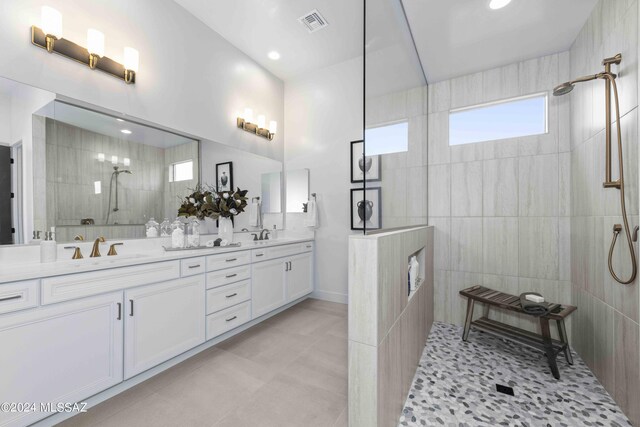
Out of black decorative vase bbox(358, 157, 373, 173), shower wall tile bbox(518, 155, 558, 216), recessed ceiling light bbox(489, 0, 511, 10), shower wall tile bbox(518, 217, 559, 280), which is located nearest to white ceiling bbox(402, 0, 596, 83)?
recessed ceiling light bbox(489, 0, 511, 10)

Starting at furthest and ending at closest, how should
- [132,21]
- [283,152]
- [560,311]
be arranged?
[283,152] → [132,21] → [560,311]

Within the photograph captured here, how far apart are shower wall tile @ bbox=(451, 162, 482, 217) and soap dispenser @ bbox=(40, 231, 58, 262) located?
336cm

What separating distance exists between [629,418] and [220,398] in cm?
239

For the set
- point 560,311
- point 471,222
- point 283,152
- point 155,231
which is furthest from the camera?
point 283,152

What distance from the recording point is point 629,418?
4.81 feet

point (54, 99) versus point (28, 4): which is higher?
point (28, 4)

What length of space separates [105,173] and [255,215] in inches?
65.7

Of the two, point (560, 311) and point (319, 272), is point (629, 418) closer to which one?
point (560, 311)

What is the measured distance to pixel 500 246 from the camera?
2.55 m

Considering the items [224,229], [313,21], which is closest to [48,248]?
[224,229]

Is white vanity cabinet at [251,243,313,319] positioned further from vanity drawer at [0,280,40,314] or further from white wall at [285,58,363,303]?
vanity drawer at [0,280,40,314]

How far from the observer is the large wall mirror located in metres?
1.64

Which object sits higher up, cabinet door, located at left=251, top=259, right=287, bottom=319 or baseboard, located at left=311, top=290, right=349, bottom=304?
cabinet door, located at left=251, top=259, right=287, bottom=319

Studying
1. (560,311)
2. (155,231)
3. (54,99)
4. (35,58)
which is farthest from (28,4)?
(560,311)
